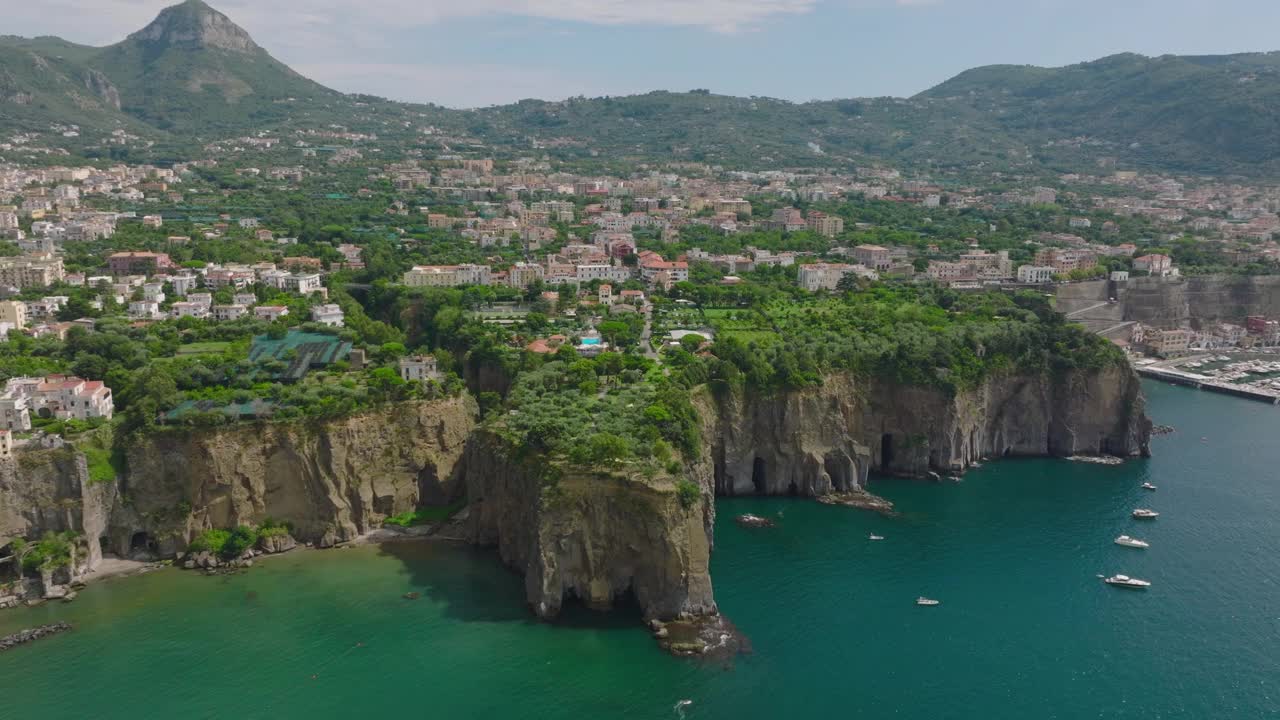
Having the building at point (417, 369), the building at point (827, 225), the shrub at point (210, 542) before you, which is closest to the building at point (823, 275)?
the building at point (827, 225)

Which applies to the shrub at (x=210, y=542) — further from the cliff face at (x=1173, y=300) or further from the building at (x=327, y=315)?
the cliff face at (x=1173, y=300)

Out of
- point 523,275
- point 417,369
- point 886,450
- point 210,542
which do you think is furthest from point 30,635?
point 523,275

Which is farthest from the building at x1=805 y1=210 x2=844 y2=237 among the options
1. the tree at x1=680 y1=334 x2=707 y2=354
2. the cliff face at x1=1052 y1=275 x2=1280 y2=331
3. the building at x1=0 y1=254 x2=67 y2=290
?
the building at x1=0 y1=254 x2=67 y2=290

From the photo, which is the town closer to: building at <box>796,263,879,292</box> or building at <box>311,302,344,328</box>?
building at <box>311,302,344,328</box>

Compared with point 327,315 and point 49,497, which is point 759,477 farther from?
point 49,497

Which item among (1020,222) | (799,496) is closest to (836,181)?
(1020,222)

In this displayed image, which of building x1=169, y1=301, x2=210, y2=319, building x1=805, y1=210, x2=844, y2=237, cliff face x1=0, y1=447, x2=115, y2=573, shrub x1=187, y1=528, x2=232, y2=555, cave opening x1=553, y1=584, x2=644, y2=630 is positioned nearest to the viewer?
cave opening x1=553, y1=584, x2=644, y2=630

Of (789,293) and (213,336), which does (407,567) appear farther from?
(789,293)
